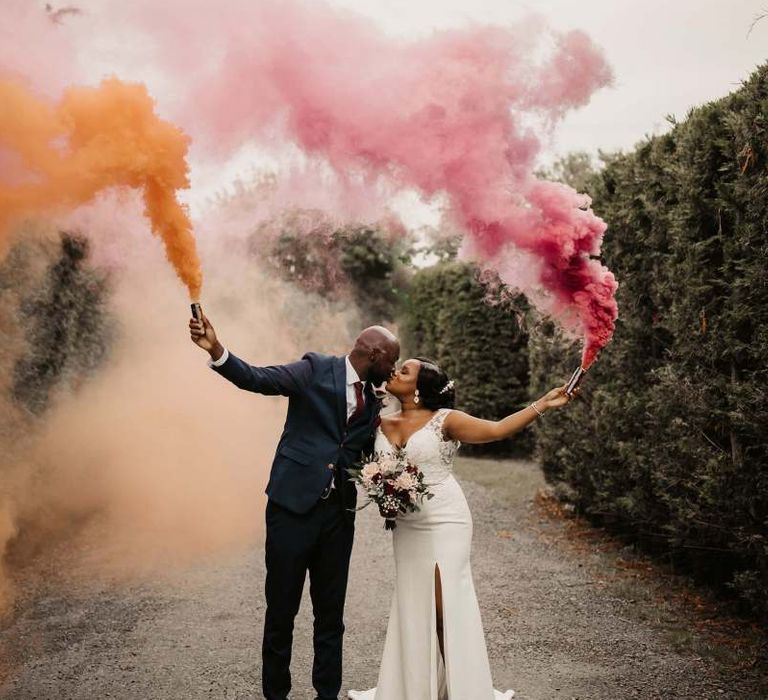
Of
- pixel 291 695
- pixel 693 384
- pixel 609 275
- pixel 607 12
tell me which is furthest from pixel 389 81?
pixel 291 695

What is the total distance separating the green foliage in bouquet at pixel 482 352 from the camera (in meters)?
16.0

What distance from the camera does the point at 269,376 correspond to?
4.32 metres

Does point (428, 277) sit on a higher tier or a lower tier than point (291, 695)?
higher

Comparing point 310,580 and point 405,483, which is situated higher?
point 405,483

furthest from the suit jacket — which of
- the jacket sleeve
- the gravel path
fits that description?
the gravel path

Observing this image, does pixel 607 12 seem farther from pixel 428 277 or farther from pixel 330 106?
pixel 428 277

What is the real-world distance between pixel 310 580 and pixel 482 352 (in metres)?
12.1

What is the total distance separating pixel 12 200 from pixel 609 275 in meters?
3.98

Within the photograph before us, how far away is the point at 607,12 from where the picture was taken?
544 cm

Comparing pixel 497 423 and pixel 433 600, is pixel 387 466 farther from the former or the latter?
pixel 433 600

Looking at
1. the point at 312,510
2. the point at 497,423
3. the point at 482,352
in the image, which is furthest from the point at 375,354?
the point at 482,352

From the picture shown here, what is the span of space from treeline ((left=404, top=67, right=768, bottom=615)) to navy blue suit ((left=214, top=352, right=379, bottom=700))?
313 cm

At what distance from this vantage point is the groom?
442 cm

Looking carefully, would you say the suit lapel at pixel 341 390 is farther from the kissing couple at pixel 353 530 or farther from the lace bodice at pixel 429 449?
the lace bodice at pixel 429 449
